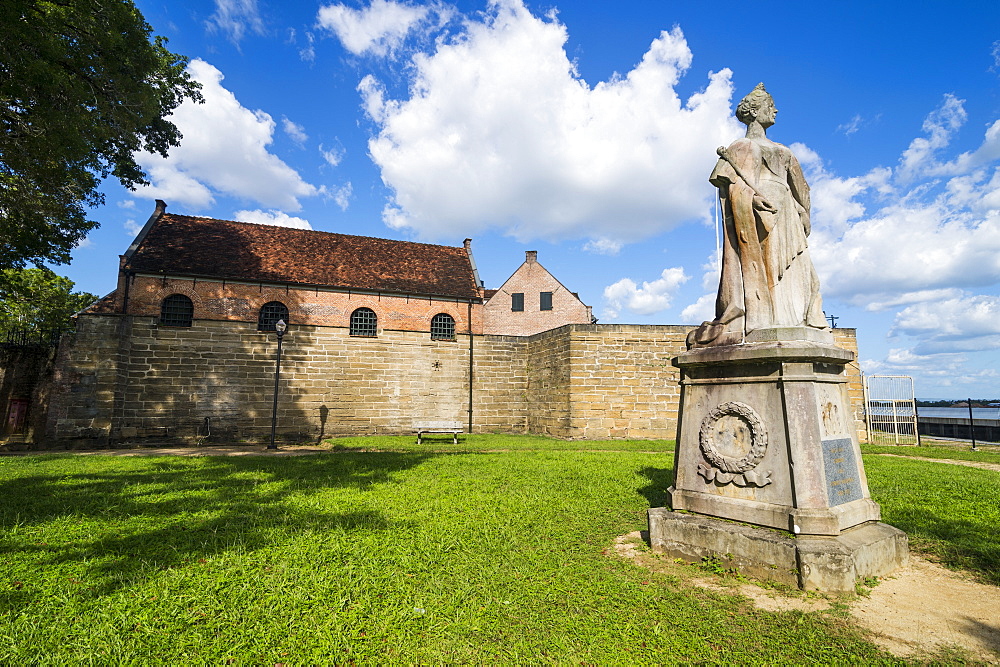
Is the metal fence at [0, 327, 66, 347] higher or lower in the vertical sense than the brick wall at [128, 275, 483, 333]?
lower

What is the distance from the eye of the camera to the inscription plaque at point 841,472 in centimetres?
373

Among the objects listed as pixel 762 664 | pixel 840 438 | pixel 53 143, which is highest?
pixel 53 143

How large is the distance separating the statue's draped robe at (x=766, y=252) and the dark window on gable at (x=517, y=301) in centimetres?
2550

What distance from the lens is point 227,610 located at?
3.11 metres

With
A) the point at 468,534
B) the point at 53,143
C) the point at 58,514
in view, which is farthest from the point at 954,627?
the point at 53,143

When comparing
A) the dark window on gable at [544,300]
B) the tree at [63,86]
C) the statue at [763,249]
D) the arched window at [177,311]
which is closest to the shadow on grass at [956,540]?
the statue at [763,249]

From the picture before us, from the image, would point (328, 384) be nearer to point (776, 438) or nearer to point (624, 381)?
point (624, 381)

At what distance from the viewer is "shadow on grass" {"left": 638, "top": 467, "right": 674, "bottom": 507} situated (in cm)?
609

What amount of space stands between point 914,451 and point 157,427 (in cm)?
2327

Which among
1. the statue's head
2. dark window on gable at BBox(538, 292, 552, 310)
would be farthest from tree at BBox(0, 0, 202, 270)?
dark window on gable at BBox(538, 292, 552, 310)

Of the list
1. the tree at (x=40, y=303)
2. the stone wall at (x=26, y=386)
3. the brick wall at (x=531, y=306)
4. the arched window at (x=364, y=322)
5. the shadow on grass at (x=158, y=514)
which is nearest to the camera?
the shadow on grass at (x=158, y=514)

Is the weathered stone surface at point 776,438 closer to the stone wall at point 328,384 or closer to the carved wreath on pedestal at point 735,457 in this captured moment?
the carved wreath on pedestal at point 735,457

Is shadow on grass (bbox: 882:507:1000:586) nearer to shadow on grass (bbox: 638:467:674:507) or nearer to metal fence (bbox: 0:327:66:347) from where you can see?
shadow on grass (bbox: 638:467:674:507)

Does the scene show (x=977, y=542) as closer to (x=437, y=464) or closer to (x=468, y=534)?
(x=468, y=534)
